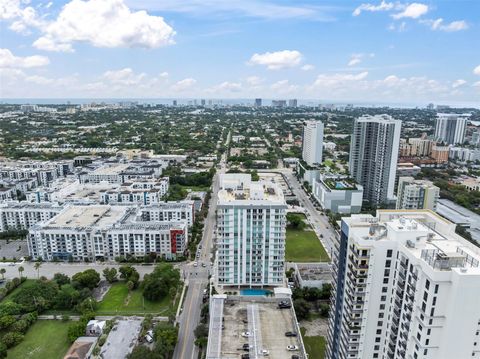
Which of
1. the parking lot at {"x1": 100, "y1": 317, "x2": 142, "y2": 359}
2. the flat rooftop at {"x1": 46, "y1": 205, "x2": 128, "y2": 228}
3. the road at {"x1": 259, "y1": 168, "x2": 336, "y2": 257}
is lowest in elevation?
the parking lot at {"x1": 100, "y1": 317, "x2": 142, "y2": 359}

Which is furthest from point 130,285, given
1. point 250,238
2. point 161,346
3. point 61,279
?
point 250,238

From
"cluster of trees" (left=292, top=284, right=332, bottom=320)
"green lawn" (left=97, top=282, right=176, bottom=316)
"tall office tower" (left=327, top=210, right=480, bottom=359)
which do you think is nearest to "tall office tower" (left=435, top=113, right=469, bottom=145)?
"cluster of trees" (left=292, top=284, right=332, bottom=320)

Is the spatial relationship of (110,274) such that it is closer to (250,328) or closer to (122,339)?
(122,339)

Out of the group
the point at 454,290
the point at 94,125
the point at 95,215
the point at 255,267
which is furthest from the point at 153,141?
the point at 454,290

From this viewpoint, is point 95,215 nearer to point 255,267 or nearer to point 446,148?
point 255,267

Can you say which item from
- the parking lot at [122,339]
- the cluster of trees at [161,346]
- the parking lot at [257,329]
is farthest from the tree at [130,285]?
the parking lot at [257,329]

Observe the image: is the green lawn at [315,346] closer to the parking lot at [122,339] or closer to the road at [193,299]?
the road at [193,299]

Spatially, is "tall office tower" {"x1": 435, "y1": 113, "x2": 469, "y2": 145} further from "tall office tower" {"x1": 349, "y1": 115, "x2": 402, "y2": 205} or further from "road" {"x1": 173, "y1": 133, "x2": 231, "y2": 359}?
"road" {"x1": 173, "y1": 133, "x2": 231, "y2": 359}
